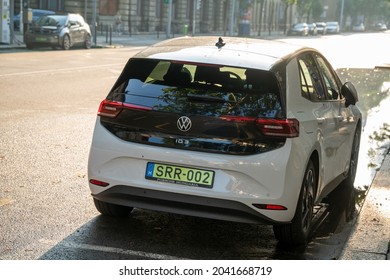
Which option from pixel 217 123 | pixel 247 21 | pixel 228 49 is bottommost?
pixel 247 21

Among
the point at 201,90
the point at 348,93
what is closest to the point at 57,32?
the point at 348,93

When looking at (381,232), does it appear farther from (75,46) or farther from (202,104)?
(75,46)

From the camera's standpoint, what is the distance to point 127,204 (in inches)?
224

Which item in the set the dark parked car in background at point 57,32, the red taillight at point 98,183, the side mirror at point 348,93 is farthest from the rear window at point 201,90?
the dark parked car in background at point 57,32

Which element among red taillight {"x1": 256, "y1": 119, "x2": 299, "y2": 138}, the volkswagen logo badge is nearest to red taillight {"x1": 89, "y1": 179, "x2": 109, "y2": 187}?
the volkswagen logo badge

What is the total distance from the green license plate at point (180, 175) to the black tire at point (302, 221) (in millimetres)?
709

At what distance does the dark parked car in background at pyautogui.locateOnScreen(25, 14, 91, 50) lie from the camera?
32.5m

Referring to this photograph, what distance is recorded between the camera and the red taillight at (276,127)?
544cm

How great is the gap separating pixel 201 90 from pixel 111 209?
1350 mm

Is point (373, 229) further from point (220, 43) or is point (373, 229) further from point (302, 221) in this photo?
point (220, 43)

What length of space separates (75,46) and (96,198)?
3247 cm

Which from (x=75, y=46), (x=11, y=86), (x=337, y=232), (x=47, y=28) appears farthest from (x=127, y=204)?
(x=75, y=46)

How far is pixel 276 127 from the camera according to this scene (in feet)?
17.9

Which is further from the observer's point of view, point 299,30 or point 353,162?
point 299,30
